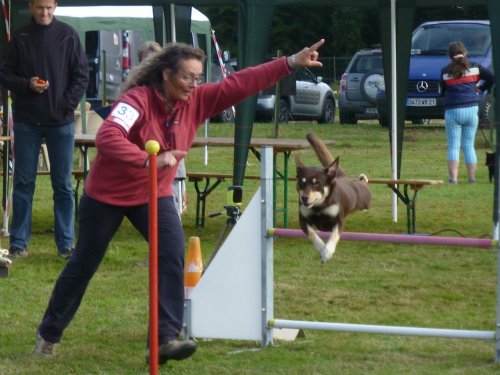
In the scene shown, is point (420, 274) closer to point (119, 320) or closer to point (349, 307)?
point (349, 307)

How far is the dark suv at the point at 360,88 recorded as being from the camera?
20.7 meters

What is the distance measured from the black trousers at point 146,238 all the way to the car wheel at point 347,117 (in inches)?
599

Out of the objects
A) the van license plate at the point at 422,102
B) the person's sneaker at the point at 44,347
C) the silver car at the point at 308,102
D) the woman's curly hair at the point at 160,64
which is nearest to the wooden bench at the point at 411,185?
the person's sneaker at the point at 44,347

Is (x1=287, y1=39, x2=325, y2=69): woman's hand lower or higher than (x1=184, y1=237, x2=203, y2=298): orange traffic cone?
higher

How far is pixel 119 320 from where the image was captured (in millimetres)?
7055

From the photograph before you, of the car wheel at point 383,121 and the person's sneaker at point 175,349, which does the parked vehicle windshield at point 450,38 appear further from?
the person's sneaker at point 175,349

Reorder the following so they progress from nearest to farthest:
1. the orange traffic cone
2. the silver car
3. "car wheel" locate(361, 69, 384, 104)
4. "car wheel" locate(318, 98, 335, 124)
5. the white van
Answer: the orange traffic cone < the white van < "car wheel" locate(361, 69, 384, 104) < "car wheel" locate(318, 98, 335, 124) < the silver car

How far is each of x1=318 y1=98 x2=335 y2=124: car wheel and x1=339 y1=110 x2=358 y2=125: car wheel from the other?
2.85ft

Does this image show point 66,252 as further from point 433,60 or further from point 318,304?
point 433,60

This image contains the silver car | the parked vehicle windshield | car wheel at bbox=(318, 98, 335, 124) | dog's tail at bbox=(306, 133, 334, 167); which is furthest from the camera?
the silver car

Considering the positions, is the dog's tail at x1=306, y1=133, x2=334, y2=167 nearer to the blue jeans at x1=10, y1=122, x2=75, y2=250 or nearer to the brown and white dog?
the brown and white dog

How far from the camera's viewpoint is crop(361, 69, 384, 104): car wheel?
20328 mm

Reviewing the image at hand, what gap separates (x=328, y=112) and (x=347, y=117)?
6.74 feet

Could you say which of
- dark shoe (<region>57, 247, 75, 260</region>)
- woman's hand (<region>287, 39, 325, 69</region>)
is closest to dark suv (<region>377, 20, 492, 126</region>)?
dark shoe (<region>57, 247, 75, 260</region>)
